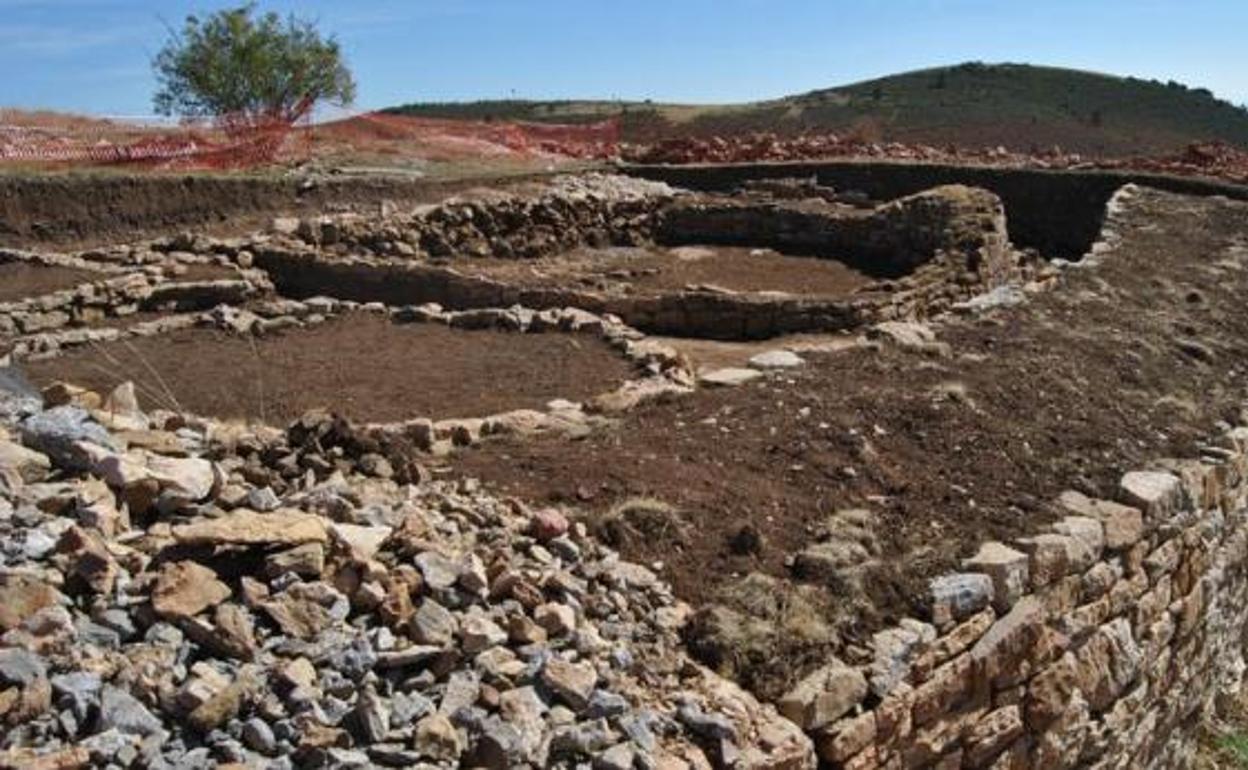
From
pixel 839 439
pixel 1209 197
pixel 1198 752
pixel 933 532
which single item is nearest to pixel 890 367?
pixel 839 439

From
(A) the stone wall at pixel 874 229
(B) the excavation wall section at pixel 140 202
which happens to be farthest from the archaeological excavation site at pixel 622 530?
(B) the excavation wall section at pixel 140 202

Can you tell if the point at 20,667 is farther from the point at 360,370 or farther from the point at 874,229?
the point at 874,229

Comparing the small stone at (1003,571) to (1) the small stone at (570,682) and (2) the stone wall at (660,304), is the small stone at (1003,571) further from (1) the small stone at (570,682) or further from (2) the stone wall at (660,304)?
(2) the stone wall at (660,304)

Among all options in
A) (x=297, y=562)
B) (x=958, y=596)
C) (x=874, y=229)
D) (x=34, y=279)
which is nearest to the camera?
(x=297, y=562)

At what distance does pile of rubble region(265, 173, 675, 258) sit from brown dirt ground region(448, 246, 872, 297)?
47 cm

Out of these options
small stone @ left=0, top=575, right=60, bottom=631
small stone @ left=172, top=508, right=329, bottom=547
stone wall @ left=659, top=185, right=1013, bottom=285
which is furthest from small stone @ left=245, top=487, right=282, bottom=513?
stone wall @ left=659, top=185, right=1013, bottom=285

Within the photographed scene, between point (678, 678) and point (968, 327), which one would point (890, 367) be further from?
point (678, 678)

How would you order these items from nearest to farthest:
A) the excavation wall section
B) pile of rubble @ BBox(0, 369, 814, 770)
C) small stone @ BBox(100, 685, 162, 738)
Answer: small stone @ BBox(100, 685, 162, 738) → pile of rubble @ BBox(0, 369, 814, 770) → the excavation wall section

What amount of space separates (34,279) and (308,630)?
1115 centimetres

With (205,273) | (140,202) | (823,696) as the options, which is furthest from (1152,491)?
(140,202)

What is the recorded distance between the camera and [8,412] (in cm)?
536

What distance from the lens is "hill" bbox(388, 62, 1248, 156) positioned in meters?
41.1

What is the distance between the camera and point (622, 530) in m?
5.57

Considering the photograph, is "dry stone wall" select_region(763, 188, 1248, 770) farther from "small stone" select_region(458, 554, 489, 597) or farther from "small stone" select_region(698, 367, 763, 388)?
"small stone" select_region(698, 367, 763, 388)
